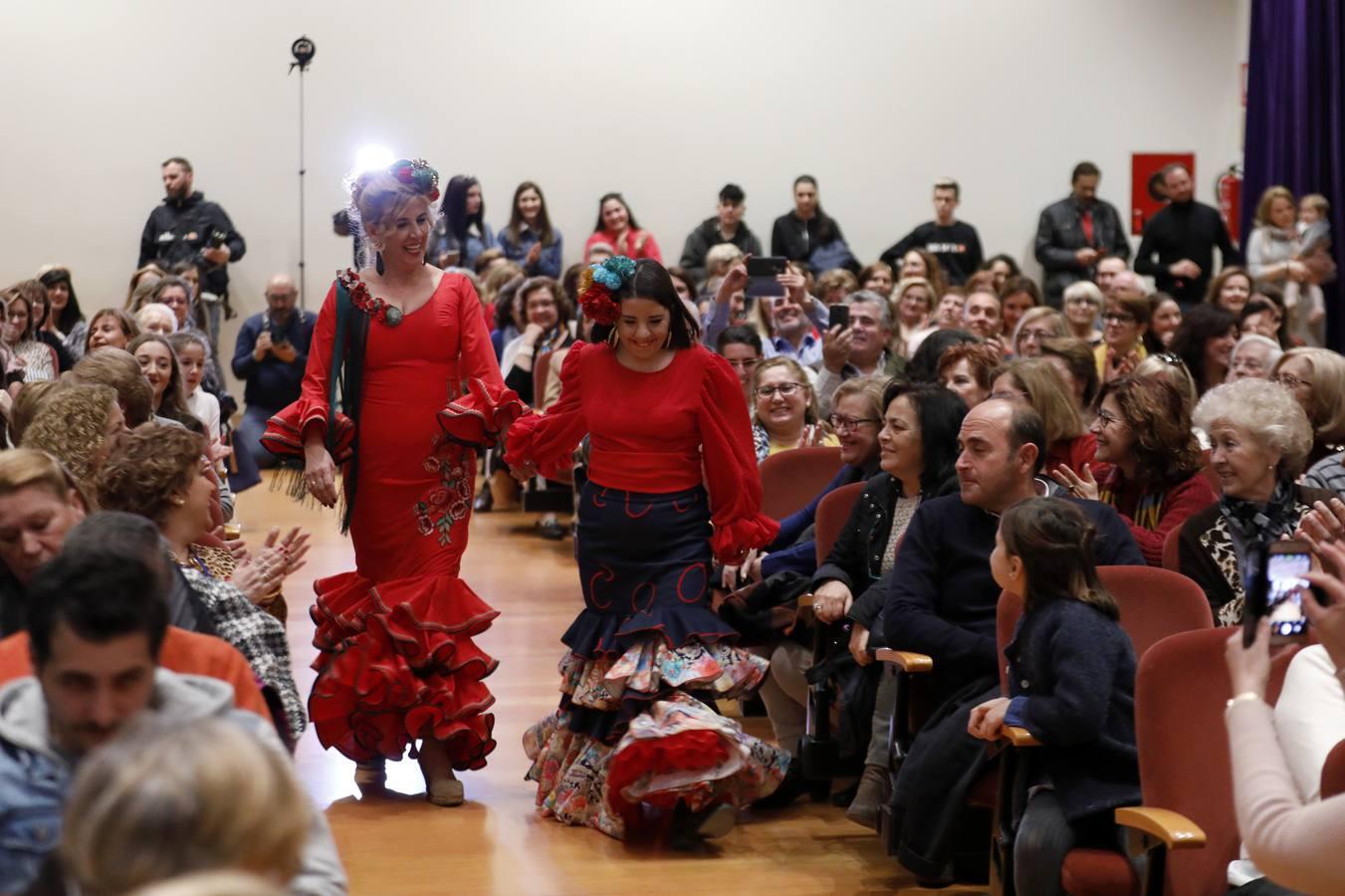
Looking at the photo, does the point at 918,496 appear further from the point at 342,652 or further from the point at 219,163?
the point at 219,163

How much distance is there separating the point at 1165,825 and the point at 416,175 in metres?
2.52

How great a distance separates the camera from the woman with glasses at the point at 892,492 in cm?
436

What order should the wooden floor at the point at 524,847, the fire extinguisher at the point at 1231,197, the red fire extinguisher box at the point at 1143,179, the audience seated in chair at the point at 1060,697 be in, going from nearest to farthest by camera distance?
the audience seated in chair at the point at 1060,697
the wooden floor at the point at 524,847
the fire extinguisher at the point at 1231,197
the red fire extinguisher box at the point at 1143,179

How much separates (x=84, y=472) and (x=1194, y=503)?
8.90 ft

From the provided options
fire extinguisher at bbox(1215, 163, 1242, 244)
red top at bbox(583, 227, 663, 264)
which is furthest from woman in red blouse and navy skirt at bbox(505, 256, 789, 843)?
fire extinguisher at bbox(1215, 163, 1242, 244)

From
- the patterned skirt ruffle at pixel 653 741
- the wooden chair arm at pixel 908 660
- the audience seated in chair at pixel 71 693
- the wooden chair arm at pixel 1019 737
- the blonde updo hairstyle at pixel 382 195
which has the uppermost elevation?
the blonde updo hairstyle at pixel 382 195

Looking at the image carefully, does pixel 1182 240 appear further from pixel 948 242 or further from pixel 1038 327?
pixel 1038 327

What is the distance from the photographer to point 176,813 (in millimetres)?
1424

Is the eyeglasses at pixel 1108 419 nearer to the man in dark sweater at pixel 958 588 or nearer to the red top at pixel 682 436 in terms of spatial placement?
the man in dark sweater at pixel 958 588

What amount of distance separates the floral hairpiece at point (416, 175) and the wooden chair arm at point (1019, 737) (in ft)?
6.76

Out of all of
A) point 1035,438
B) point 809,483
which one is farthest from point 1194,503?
point 809,483

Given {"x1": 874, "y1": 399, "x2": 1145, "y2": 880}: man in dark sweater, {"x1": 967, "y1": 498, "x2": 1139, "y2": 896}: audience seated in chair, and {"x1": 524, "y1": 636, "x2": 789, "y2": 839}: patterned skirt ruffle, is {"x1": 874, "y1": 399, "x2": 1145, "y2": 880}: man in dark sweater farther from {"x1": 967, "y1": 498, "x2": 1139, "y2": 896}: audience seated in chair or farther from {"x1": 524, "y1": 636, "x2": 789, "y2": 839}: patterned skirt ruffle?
{"x1": 524, "y1": 636, "x2": 789, "y2": 839}: patterned skirt ruffle

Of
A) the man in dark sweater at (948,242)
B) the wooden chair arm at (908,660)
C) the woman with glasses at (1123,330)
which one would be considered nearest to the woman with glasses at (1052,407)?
the wooden chair arm at (908,660)

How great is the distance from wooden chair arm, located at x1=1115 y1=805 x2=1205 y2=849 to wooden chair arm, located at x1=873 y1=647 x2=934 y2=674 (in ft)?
2.71
